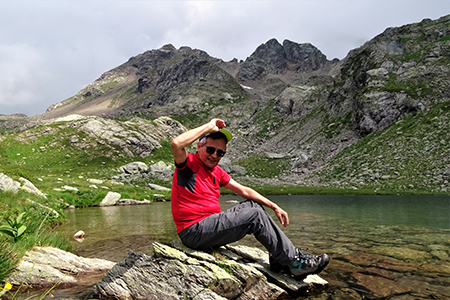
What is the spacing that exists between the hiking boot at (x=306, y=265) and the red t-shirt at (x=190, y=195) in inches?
91.4

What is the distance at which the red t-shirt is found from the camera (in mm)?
5734

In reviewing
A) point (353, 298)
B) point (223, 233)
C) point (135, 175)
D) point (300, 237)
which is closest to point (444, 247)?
point (300, 237)

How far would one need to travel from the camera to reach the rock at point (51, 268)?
19.8 ft

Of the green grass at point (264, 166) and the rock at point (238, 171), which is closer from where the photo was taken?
the rock at point (238, 171)

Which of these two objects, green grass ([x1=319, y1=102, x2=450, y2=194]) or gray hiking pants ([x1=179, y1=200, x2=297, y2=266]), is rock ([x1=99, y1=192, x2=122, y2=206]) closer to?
gray hiking pants ([x1=179, y1=200, x2=297, y2=266])


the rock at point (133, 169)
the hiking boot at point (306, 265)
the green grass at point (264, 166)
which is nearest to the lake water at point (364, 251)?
the hiking boot at point (306, 265)

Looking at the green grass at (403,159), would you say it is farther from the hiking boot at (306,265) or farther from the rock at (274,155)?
the hiking boot at (306,265)

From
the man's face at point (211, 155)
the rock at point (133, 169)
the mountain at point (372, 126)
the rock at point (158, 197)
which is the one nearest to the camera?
the man's face at point (211, 155)

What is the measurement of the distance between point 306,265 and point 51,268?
6.72 metres

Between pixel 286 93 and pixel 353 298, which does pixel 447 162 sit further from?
pixel 286 93

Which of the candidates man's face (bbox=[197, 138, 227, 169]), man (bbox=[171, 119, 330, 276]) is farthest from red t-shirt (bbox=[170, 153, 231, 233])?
man's face (bbox=[197, 138, 227, 169])

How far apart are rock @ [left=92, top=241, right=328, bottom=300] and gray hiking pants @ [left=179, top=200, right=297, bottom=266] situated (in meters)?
0.48

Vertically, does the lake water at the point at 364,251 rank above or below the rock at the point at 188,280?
below

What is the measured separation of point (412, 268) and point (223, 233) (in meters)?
5.78
